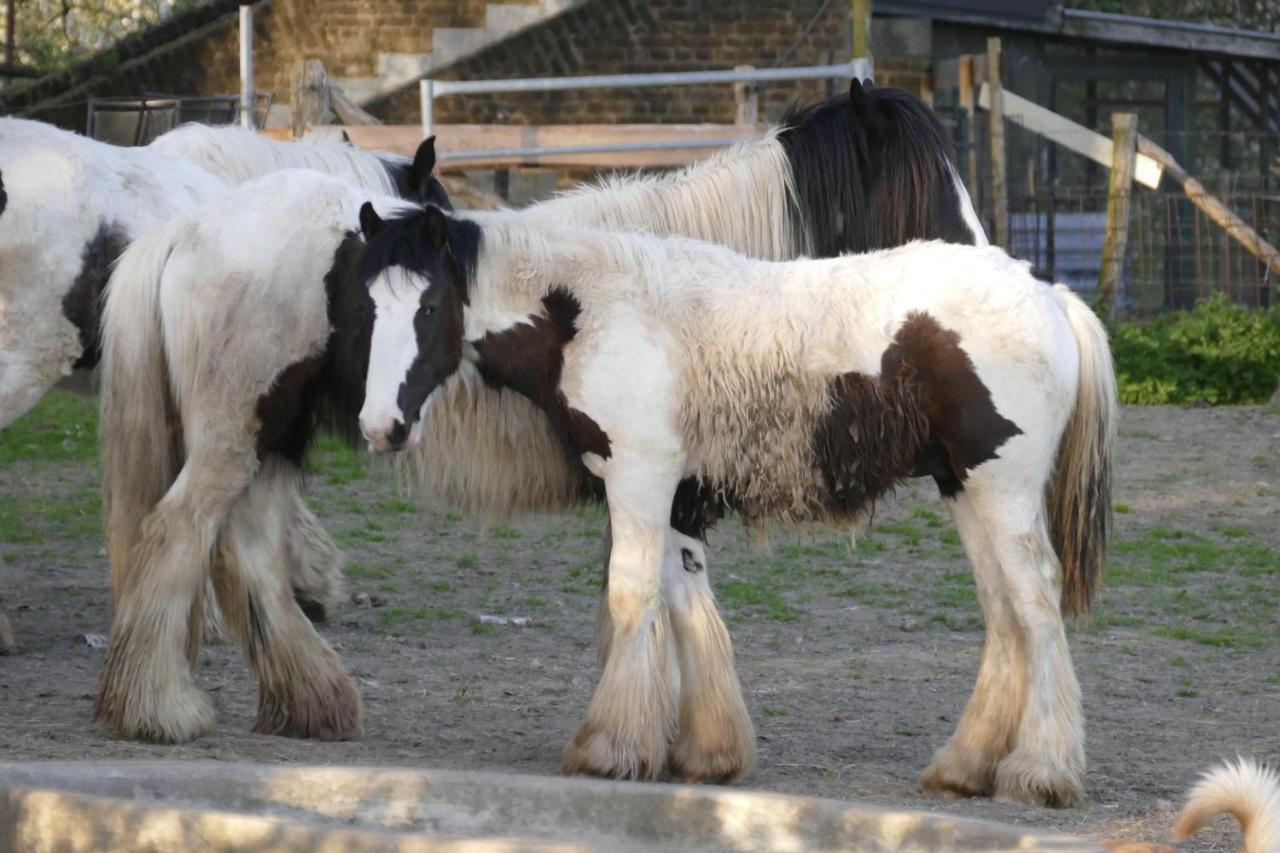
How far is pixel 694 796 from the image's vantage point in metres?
3.83

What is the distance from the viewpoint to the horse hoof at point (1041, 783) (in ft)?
16.8

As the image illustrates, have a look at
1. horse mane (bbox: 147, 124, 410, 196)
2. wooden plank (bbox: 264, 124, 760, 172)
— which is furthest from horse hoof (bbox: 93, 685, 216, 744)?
wooden plank (bbox: 264, 124, 760, 172)

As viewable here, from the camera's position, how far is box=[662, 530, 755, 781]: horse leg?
5422mm

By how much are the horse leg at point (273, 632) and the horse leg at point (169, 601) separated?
0.12m

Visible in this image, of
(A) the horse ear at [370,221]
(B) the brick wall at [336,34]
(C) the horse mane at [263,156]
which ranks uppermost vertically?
(B) the brick wall at [336,34]

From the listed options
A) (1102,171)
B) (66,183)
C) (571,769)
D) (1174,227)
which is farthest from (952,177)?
(1102,171)

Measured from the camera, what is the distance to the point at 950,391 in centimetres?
523

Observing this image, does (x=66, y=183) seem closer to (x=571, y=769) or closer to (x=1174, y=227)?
(x=571, y=769)

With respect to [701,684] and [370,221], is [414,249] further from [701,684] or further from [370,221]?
[701,684]

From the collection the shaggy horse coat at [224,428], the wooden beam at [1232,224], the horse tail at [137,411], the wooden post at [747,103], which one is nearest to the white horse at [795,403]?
the shaggy horse coat at [224,428]

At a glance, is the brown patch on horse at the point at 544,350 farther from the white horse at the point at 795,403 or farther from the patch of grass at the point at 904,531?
the patch of grass at the point at 904,531

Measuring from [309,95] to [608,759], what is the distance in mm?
8440

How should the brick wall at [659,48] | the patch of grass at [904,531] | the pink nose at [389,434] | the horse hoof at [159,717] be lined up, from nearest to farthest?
the pink nose at [389,434] < the horse hoof at [159,717] < the patch of grass at [904,531] < the brick wall at [659,48]

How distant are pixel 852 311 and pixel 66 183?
10.3 feet
